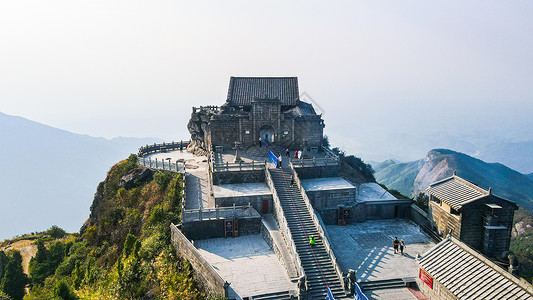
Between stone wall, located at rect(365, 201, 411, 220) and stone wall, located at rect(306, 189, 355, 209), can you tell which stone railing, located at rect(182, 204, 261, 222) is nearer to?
stone wall, located at rect(306, 189, 355, 209)

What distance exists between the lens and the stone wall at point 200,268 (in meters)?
22.1

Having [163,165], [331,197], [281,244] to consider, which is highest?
[163,165]

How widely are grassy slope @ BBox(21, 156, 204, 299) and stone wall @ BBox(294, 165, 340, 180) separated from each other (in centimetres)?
1196

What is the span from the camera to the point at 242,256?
1051 inches

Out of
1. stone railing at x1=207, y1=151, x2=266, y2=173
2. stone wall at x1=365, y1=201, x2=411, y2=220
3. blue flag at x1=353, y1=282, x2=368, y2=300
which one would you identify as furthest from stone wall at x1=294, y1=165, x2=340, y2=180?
blue flag at x1=353, y1=282, x2=368, y2=300

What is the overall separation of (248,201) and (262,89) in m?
21.6

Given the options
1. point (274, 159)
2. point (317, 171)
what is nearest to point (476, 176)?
point (317, 171)

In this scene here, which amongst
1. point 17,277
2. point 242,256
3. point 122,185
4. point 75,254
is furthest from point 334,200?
point 17,277

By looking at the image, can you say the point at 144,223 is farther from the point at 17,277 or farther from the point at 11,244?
the point at 11,244

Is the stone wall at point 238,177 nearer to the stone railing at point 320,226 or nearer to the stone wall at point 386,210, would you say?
the stone railing at point 320,226

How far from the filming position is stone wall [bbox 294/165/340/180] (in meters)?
36.4

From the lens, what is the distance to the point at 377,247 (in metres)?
28.8

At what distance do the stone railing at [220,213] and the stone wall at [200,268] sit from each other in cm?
150

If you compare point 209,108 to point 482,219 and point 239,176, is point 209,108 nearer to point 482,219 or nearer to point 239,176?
point 239,176
